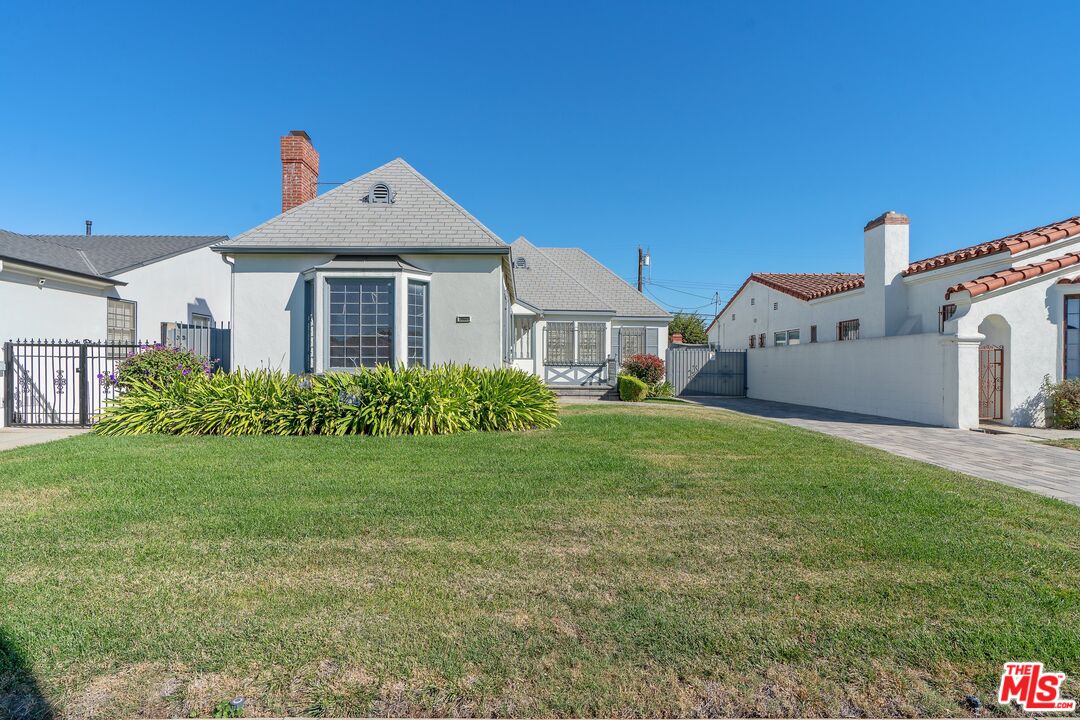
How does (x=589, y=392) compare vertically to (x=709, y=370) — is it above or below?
below

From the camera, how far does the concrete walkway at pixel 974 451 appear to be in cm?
716

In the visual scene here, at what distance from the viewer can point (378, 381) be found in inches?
413

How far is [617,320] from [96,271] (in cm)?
1794

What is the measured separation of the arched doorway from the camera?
1298 cm

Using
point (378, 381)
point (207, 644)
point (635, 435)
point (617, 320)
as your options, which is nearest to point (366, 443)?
point (378, 381)

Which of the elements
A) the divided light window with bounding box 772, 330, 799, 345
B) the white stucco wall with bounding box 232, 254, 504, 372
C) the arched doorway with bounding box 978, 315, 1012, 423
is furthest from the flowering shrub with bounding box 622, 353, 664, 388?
the arched doorway with bounding box 978, 315, 1012, 423

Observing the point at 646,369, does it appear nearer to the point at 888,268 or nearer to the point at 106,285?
the point at 888,268

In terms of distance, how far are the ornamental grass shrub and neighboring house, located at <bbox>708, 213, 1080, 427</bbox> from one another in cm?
955

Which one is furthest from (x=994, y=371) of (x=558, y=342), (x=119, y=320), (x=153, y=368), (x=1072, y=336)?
(x=119, y=320)

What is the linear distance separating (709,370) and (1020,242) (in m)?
12.5

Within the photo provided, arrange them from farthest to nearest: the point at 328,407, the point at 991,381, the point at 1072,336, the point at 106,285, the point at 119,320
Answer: the point at 119,320
the point at 106,285
the point at 991,381
the point at 1072,336
the point at 328,407

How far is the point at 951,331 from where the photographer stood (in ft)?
42.0

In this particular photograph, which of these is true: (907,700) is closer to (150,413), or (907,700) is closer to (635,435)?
(635,435)

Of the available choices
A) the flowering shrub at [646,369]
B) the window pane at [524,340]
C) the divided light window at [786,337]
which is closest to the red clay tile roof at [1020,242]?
the divided light window at [786,337]
